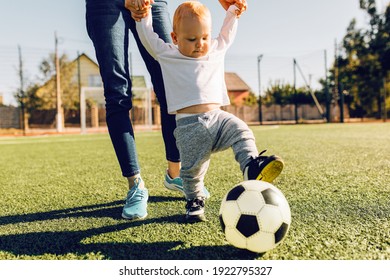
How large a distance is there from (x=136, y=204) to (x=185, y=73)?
0.70 metres

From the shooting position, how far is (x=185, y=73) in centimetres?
187

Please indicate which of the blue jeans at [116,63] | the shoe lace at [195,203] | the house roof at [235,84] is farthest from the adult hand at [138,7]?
the house roof at [235,84]

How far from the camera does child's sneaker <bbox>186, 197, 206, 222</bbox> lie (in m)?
1.67

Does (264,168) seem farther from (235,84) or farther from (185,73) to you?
(235,84)

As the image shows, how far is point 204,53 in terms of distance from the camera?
6.20 feet

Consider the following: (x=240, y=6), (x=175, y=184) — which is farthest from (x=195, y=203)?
(x=240, y=6)

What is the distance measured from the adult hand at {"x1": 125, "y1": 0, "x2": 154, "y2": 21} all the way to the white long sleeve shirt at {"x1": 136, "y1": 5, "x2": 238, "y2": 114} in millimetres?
30

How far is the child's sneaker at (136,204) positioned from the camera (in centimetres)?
177

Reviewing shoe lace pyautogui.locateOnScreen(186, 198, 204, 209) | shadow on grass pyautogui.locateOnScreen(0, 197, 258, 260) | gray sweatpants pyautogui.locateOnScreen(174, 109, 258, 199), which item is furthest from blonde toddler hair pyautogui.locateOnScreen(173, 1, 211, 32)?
shadow on grass pyautogui.locateOnScreen(0, 197, 258, 260)

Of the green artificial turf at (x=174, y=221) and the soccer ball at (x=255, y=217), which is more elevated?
the soccer ball at (x=255, y=217)

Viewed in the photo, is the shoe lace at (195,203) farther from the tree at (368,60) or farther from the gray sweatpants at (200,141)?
the tree at (368,60)

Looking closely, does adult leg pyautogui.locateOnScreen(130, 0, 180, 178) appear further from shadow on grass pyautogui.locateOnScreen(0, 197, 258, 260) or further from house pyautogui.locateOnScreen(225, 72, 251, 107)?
house pyautogui.locateOnScreen(225, 72, 251, 107)

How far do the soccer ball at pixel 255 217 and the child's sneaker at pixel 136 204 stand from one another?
532mm

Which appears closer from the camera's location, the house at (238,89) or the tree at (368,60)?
the tree at (368,60)
